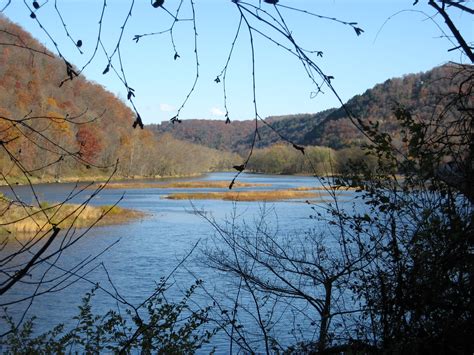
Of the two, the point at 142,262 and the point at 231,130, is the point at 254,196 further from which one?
the point at 231,130

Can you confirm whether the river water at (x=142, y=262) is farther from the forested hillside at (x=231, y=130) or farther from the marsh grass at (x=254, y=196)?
the forested hillside at (x=231, y=130)

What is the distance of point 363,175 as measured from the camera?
162 inches

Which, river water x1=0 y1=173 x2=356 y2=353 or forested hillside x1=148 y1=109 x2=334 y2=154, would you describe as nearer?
river water x1=0 y1=173 x2=356 y2=353

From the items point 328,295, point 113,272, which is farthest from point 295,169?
point 328,295

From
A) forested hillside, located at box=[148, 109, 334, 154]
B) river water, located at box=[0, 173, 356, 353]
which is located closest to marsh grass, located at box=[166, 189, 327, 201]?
river water, located at box=[0, 173, 356, 353]

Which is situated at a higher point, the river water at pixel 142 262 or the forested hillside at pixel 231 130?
the forested hillside at pixel 231 130

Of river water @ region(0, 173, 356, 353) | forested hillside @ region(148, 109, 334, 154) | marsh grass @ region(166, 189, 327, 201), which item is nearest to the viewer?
river water @ region(0, 173, 356, 353)

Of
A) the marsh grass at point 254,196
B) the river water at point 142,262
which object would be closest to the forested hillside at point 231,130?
the marsh grass at point 254,196

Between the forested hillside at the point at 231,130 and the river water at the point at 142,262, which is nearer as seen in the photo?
the river water at the point at 142,262

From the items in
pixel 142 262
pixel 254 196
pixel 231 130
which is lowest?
pixel 142 262

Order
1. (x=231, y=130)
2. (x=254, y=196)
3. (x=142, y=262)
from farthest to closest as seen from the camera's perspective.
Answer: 1. (x=231, y=130)
2. (x=254, y=196)
3. (x=142, y=262)

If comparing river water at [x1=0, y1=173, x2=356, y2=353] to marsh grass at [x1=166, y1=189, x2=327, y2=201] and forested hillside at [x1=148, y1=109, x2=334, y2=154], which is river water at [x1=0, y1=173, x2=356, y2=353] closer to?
marsh grass at [x1=166, y1=189, x2=327, y2=201]

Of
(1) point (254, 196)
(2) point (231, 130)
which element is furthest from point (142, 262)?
(2) point (231, 130)

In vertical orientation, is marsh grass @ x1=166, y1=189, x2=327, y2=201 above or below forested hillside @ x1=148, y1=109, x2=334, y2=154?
below
